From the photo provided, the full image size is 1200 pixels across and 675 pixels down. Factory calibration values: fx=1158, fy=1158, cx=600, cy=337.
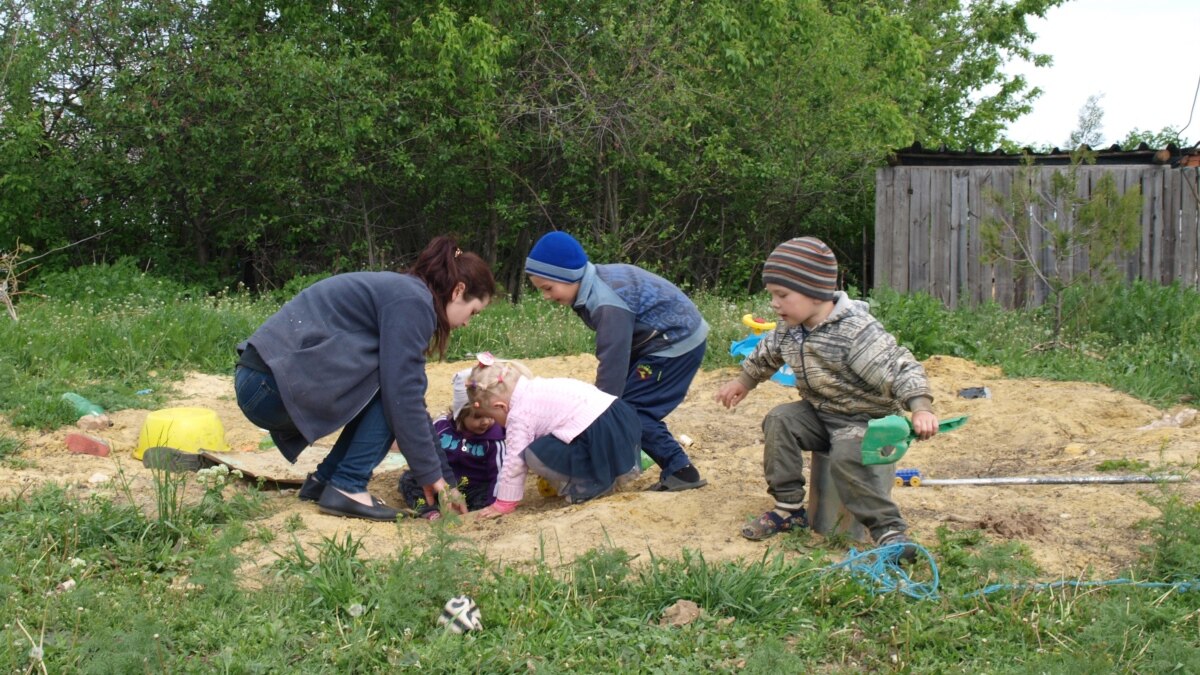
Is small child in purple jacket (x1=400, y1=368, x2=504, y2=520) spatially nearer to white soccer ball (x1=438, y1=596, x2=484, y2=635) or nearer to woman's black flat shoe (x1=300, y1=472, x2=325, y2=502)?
woman's black flat shoe (x1=300, y1=472, x2=325, y2=502)

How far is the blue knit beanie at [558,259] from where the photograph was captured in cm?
521

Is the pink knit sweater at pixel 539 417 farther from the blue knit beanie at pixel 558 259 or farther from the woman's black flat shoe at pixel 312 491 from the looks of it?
the woman's black flat shoe at pixel 312 491

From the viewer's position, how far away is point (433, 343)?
505cm

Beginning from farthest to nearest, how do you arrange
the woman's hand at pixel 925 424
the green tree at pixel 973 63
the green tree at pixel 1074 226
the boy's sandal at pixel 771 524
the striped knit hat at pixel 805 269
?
1. the green tree at pixel 973 63
2. the green tree at pixel 1074 226
3. the boy's sandal at pixel 771 524
4. the striped knit hat at pixel 805 269
5. the woman's hand at pixel 925 424

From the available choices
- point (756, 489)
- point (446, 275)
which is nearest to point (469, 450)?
point (446, 275)

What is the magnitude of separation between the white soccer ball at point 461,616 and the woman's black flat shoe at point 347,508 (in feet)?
4.38

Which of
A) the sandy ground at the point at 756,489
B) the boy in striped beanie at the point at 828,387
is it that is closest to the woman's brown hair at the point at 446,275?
the sandy ground at the point at 756,489

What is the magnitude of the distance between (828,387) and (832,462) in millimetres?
297

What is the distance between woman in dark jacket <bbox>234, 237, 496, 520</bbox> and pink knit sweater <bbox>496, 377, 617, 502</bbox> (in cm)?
28

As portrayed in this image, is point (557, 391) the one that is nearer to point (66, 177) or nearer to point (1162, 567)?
point (1162, 567)

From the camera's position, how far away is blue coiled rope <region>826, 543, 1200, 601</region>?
12.2ft

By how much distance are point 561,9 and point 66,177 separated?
20.4ft

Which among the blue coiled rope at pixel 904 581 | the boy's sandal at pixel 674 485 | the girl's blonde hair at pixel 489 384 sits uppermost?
the girl's blonde hair at pixel 489 384

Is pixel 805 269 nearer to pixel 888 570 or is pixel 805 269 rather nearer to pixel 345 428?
pixel 888 570
